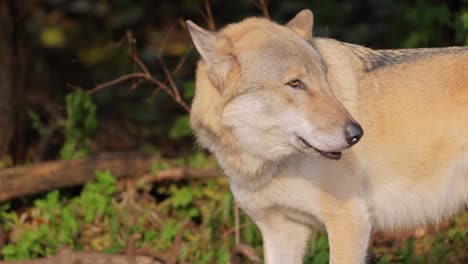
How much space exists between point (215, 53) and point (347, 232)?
124 cm

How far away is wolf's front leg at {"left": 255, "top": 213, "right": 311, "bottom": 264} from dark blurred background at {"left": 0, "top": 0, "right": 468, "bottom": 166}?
1.75 m

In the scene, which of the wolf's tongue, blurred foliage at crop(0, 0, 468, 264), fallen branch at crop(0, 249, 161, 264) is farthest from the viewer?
blurred foliage at crop(0, 0, 468, 264)

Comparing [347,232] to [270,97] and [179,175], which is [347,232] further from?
[179,175]

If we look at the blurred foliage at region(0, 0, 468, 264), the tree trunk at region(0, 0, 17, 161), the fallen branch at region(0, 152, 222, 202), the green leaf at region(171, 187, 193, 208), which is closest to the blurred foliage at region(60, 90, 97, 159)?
the blurred foliage at region(0, 0, 468, 264)

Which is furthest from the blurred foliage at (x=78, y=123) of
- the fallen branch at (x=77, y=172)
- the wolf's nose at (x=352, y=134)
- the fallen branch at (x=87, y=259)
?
the wolf's nose at (x=352, y=134)

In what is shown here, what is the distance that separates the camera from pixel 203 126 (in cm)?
491

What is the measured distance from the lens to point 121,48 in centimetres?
1172

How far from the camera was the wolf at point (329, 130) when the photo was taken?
4590 millimetres

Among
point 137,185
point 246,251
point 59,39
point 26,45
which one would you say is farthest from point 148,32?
point 246,251

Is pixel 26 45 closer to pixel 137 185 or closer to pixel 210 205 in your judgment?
pixel 137 185

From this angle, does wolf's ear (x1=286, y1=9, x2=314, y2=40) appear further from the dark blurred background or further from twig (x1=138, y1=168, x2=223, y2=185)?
twig (x1=138, y1=168, x2=223, y2=185)

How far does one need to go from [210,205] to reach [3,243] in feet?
5.65

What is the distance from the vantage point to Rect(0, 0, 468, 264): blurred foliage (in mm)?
6715

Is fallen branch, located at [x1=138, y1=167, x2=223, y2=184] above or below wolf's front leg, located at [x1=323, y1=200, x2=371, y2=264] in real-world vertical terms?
below
